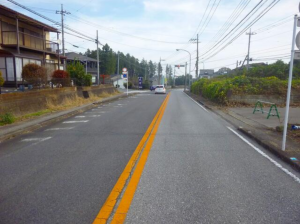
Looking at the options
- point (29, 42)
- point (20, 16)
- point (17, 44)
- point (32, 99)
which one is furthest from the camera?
point (29, 42)

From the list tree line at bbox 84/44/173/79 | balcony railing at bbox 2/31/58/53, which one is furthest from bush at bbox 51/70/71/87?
tree line at bbox 84/44/173/79

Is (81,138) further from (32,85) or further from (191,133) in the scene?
(32,85)

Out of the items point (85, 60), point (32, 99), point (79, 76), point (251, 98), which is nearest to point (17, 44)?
point (79, 76)

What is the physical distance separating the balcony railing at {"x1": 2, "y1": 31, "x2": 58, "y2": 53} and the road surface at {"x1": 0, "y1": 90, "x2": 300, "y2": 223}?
60.1ft

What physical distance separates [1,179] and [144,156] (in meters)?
2.82

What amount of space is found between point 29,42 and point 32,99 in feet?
50.2

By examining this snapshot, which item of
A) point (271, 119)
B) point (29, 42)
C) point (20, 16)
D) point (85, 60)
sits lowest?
point (271, 119)

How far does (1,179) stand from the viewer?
14.8ft

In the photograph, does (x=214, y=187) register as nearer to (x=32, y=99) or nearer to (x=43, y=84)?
(x=32, y=99)

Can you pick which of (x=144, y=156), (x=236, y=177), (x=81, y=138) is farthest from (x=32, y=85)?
(x=236, y=177)

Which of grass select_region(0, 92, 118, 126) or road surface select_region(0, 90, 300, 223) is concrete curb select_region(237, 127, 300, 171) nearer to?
road surface select_region(0, 90, 300, 223)

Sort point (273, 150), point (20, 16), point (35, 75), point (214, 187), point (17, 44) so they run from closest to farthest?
point (214, 187)
point (273, 150)
point (35, 75)
point (17, 44)
point (20, 16)

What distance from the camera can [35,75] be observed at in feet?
55.0

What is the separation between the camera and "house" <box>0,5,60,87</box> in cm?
2139
